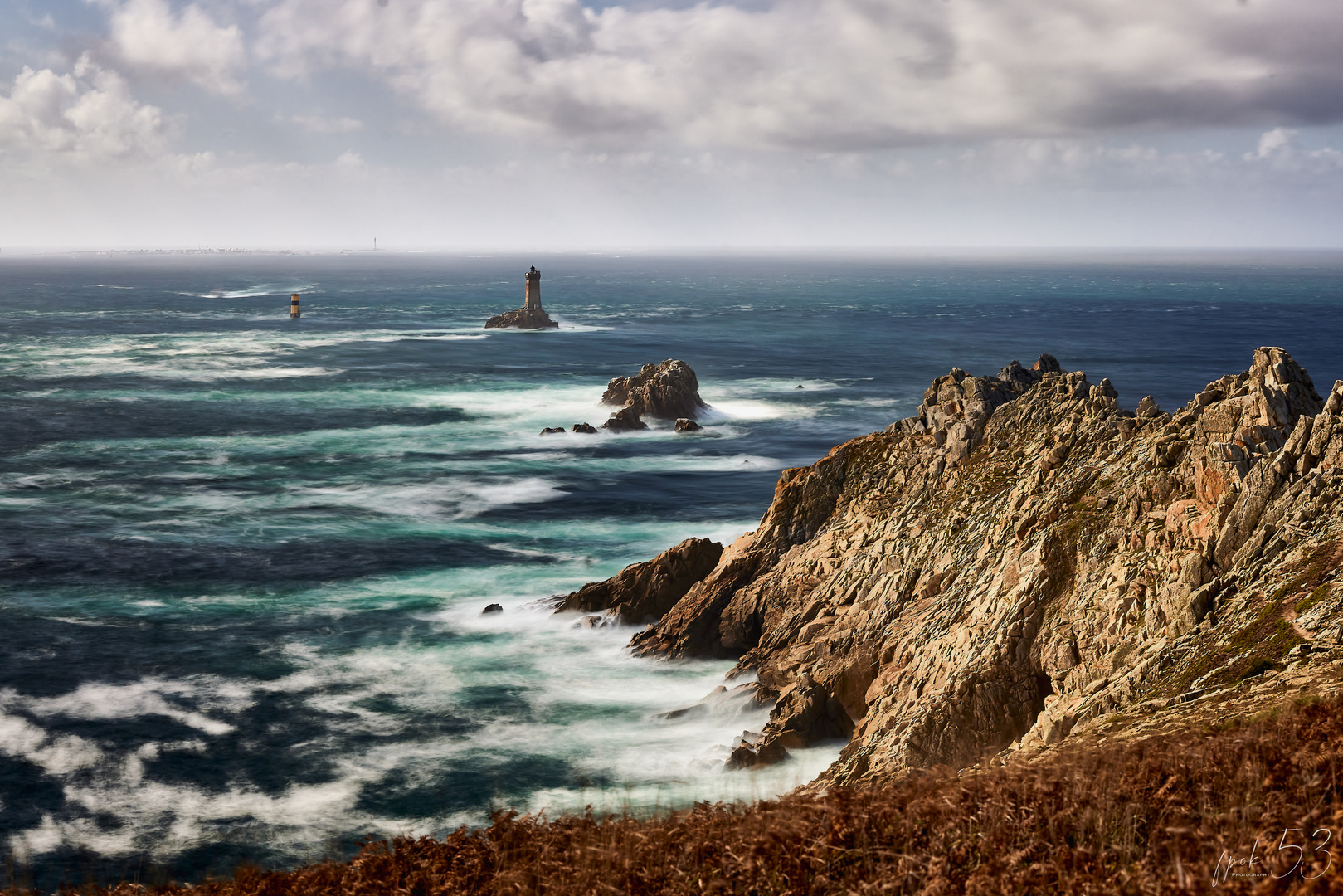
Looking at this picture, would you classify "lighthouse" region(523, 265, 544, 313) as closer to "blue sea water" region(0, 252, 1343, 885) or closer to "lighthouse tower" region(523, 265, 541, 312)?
"lighthouse tower" region(523, 265, 541, 312)

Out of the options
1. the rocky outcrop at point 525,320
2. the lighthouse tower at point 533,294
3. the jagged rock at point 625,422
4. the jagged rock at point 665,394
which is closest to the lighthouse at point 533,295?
the lighthouse tower at point 533,294

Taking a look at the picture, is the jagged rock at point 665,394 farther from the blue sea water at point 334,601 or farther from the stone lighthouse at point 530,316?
the stone lighthouse at point 530,316

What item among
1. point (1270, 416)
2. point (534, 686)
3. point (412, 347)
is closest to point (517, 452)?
point (534, 686)

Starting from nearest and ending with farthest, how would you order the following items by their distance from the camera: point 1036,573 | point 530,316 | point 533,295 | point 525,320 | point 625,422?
point 1036,573
point 625,422
point 525,320
point 533,295
point 530,316

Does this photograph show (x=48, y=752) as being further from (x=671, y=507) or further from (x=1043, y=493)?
(x=671, y=507)
